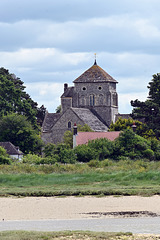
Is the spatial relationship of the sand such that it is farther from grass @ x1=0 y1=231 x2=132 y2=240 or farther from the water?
grass @ x1=0 y1=231 x2=132 y2=240

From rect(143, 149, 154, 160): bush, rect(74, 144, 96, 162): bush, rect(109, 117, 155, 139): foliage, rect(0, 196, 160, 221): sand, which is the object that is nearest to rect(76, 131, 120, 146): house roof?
rect(109, 117, 155, 139): foliage

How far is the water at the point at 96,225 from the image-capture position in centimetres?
2520

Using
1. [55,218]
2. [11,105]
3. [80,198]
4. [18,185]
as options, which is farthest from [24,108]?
[55,218]

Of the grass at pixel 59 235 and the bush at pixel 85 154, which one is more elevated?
the bush at pixel 85 154

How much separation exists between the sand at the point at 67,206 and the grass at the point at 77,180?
1.70 meters

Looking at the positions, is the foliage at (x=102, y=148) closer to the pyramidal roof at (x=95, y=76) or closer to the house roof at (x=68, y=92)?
the pyramidal roof at (x=95, y=76)

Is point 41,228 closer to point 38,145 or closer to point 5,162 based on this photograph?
point 5,162

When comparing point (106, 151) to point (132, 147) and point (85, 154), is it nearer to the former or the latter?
point (85, 154)

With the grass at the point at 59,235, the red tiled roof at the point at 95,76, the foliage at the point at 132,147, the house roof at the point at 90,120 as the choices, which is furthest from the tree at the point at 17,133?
the grass at the point at 59,235

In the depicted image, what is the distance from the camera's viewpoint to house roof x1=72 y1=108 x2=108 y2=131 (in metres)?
95.2

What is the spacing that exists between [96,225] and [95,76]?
86.1m

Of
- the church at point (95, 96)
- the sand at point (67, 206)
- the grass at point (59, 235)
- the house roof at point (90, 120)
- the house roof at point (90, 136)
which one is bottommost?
the grass at point (59, 235)

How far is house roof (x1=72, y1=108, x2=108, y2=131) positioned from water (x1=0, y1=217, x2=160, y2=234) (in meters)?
66.4

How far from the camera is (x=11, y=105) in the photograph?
8612 centimetres
